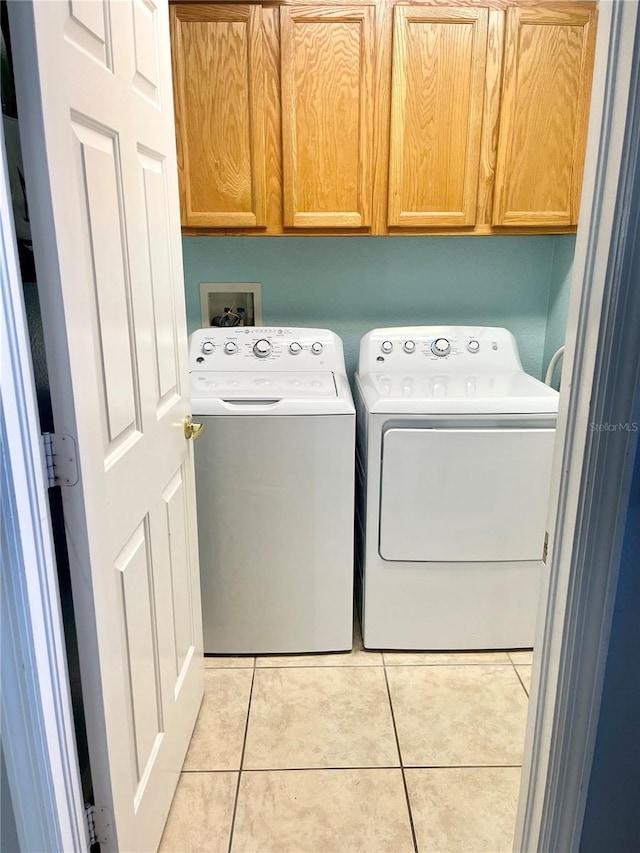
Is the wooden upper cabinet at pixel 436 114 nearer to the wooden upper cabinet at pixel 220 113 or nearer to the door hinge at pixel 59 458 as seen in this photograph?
the wooden upper cabinet at pixel 220 113

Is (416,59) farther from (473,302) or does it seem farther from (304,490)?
(304,490)

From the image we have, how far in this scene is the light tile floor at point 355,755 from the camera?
1.46m

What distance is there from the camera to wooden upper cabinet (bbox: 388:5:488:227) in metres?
2.03

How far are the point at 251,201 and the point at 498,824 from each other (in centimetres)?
204

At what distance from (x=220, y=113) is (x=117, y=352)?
1386 millimetres

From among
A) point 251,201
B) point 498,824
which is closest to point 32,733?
point 498,824

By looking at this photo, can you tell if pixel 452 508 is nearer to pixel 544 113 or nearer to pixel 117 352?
pixel 117 352

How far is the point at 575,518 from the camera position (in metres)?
0.89

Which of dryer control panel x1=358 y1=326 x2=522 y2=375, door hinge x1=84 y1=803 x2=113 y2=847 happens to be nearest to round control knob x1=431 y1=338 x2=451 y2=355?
dryer control panel x1=358 y1=326 x2=522 y2=375

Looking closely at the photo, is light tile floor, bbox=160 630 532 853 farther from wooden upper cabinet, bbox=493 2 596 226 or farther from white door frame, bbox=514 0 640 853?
wooden upper cabinet, bbox=493 2 596 226

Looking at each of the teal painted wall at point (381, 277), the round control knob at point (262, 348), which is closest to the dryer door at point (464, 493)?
the round control knob at point (262, 348)

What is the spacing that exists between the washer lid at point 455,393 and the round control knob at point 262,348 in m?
0.37

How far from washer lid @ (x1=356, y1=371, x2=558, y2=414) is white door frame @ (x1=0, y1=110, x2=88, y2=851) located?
1.22m

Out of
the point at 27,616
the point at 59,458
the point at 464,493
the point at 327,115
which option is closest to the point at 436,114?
the point at 327,115
